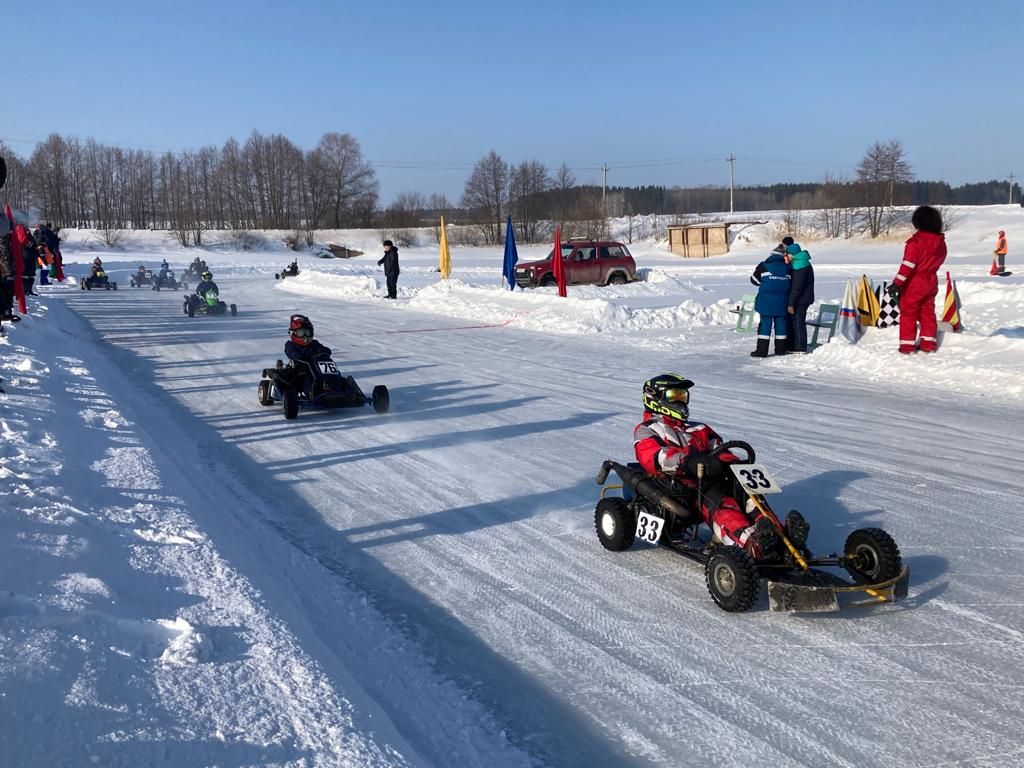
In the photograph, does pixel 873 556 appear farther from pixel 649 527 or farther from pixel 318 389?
pixel 318 389

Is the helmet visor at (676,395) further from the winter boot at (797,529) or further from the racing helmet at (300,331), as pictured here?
the racing helmet at (300,331)

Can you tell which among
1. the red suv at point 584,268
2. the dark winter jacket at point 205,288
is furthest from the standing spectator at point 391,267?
the dark winter jacket at point 205,288

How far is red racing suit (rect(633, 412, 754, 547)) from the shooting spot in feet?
17.5

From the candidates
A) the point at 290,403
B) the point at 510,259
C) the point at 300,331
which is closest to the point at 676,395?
the point at 290,403

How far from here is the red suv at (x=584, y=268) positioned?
3172 centimetres

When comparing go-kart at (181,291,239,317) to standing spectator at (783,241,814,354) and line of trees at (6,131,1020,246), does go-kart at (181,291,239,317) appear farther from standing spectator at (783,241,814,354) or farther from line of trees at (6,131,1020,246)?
line of trees at (6,131,1020,246)

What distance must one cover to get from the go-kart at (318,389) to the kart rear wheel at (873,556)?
688cm

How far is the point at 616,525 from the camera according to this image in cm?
596

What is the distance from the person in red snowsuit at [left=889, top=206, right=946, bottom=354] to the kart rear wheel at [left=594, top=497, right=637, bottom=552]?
879cm

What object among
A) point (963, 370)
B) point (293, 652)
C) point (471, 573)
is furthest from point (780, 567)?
point (963, 370)

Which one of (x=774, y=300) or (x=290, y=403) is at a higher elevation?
(x=774, y=300)

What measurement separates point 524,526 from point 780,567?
2.15 metres

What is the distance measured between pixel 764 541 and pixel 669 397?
1.38m

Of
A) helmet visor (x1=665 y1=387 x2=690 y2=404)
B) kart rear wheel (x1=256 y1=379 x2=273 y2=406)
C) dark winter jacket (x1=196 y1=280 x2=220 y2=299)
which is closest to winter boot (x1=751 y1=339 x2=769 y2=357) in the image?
kart rear wheel (x1=256 y1=379 x2=273 y2=406)
